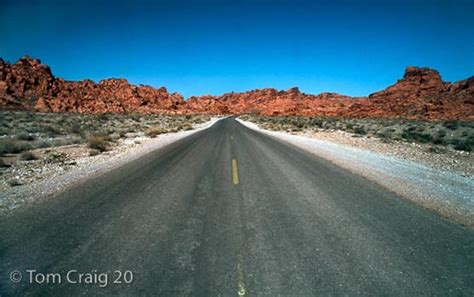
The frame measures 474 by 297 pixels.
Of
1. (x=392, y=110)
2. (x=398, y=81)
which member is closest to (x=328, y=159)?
(x=392, y=110)

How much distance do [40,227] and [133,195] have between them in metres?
2.13

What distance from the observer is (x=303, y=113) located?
100625 mm

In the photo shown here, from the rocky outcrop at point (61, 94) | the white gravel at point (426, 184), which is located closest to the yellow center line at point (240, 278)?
the white gravel at point (426, 184)

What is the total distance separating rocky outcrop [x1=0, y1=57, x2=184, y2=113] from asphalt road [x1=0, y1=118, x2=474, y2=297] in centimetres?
9720

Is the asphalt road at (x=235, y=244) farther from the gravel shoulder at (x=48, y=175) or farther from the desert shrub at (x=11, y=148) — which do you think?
the desert shrub at (x=11, y=148)

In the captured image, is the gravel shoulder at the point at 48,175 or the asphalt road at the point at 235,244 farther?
the gravel shoulder at the point at 48,175

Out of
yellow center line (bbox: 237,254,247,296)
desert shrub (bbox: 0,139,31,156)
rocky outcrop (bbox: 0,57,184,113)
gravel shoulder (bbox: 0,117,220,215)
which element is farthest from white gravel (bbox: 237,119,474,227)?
rocky outcrop (bbox: 0,57,184,113)

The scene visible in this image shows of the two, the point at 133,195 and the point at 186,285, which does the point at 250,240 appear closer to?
the point at 186,285

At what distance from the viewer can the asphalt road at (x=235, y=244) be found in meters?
3.28

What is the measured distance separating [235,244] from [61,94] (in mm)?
117469

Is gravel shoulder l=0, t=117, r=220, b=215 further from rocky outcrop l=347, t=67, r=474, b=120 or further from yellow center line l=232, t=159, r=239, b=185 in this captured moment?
rocky outcrop l=347, t=67, r=474, b=120

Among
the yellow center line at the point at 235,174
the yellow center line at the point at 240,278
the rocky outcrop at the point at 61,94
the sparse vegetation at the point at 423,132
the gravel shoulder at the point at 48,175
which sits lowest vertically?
the gravel shoulder at the point at 48,175

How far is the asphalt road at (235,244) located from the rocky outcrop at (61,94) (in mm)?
97198

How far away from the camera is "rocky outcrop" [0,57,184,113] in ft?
285
